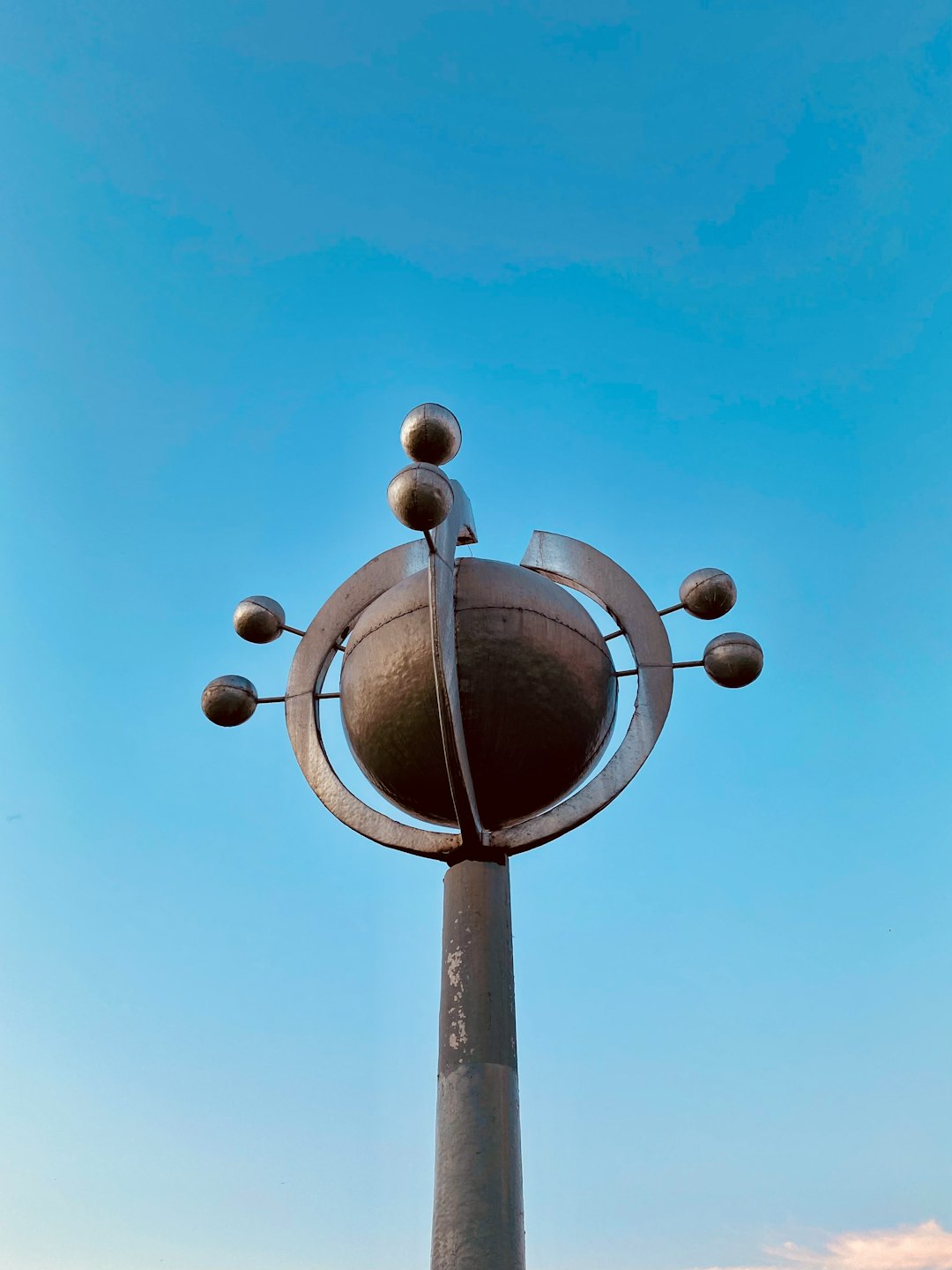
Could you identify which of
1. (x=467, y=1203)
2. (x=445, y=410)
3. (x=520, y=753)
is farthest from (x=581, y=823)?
(x=445, y=410)

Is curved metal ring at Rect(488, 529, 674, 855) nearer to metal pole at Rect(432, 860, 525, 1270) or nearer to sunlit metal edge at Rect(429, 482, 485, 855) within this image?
sunlit metal edge at Rect(429, 482, 485, 855)

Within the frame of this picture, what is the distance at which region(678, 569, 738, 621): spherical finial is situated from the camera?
37.1 feet

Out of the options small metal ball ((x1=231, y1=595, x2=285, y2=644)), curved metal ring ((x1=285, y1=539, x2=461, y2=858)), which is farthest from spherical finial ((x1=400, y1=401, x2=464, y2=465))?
small metal ball ((x1=231, y1=595, x2=285, y2=644))

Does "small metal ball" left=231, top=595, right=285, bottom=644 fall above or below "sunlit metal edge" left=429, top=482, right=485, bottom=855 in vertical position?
above

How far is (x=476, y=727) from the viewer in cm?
1006

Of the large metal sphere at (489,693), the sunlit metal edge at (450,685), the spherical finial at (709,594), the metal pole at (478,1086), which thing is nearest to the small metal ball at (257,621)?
the large metal sphere at (489,693)

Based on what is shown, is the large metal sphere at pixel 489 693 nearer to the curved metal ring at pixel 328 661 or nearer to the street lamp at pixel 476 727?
the street lamp at pixel 476 727

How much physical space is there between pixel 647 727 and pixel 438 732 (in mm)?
1991

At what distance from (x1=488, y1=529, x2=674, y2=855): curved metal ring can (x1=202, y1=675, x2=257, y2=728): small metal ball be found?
280cm

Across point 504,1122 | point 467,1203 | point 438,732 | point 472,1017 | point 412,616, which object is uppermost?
point 412,616

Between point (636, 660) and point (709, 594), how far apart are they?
0.94 meters

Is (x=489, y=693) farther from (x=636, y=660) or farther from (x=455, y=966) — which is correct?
(x=455, y=966)

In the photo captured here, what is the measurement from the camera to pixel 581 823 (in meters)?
10.1

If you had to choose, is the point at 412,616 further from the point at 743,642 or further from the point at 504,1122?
the point at 504,1122
